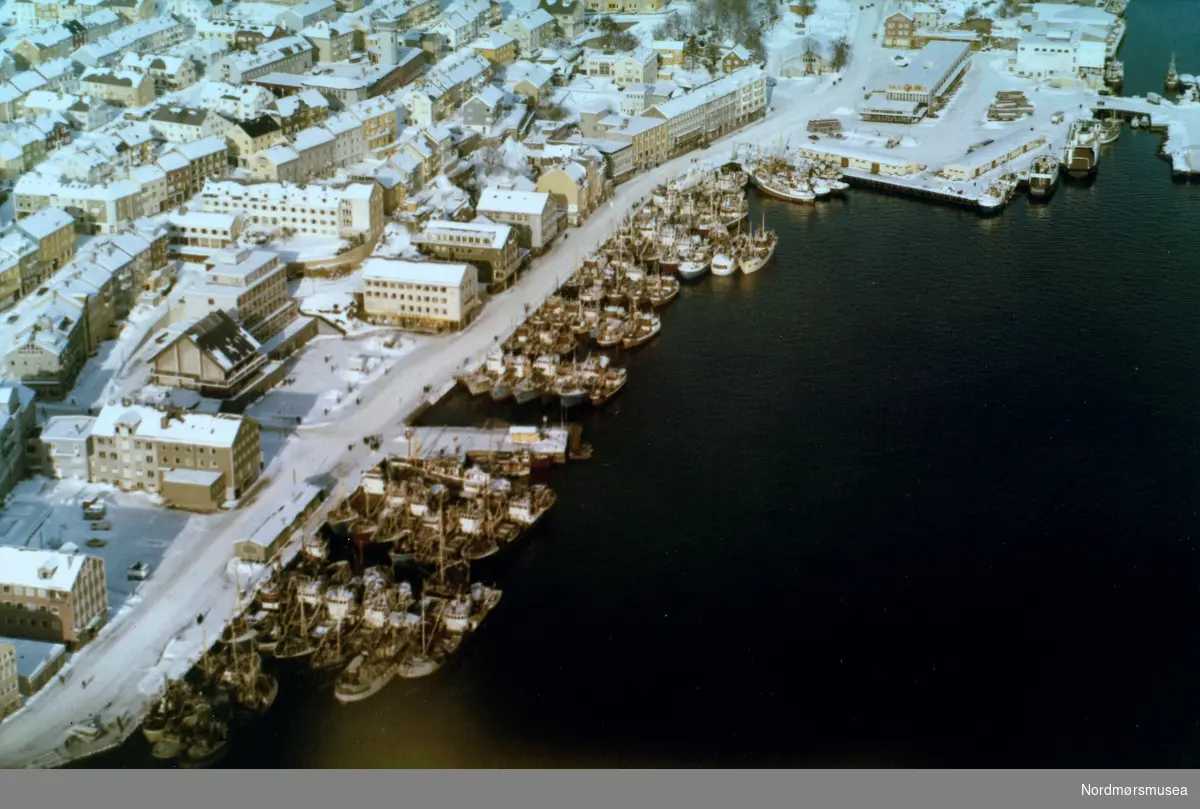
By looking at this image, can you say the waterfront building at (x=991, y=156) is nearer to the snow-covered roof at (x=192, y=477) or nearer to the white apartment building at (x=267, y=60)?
the white apartment building at (x=267, y=60)

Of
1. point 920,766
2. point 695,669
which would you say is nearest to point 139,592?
point 695,669

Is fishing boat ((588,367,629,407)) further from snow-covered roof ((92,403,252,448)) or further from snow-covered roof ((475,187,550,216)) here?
snow-covered roof ((475,187,550,216))

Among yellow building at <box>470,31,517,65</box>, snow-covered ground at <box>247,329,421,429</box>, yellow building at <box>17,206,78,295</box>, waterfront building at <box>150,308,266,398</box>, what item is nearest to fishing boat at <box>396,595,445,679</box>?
Result: snow-covered ground at <box>247,329,421,429</box>

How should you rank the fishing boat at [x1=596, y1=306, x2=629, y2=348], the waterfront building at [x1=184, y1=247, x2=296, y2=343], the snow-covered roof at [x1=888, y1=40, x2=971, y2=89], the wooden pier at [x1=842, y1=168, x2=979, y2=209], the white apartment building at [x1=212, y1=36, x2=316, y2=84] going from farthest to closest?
the snow-covered roof at [x1=888, y1=40, x2=971, y2=89], the white apartment building at [x1=212, y1=36, x2=316, y2=84], the wooden pier at [x1=842, y1=168, x2=979, y2=209], the fishing boat at [x1=596, y1=306, x2=629, y2=348], the waterfront building at [x1=184, y1=247, x2=296, y2=343]

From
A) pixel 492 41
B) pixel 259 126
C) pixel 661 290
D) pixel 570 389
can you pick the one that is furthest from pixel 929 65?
pixel 570 389

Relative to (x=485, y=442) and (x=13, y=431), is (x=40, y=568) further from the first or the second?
(x=485, y=442)

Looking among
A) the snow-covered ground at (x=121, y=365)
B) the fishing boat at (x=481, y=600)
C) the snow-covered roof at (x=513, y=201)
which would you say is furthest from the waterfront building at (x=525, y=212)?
the fishing boat at (x=481, y=600)
